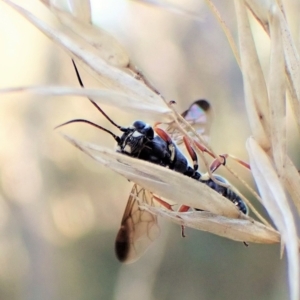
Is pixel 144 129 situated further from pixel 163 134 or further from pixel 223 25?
pixel 223 25

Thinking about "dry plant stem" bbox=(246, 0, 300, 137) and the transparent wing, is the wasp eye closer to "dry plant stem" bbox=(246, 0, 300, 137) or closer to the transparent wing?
the transparent wing

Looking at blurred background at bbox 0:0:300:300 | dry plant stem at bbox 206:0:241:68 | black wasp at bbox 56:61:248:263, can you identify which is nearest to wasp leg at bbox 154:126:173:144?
black wasp at bbox 56:61:248:263

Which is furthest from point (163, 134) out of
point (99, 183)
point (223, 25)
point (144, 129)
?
point (99, 183)

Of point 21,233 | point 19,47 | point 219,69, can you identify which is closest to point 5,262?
point 21,233

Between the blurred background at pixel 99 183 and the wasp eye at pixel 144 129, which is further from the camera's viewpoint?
the blurred background at pixel 99 183

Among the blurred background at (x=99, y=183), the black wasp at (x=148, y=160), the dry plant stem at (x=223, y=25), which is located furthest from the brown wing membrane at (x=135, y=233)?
the blurred background at (x=99, y=183)

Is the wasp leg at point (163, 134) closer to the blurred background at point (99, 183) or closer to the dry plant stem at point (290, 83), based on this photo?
the dry plant stem at point (290, 83)
